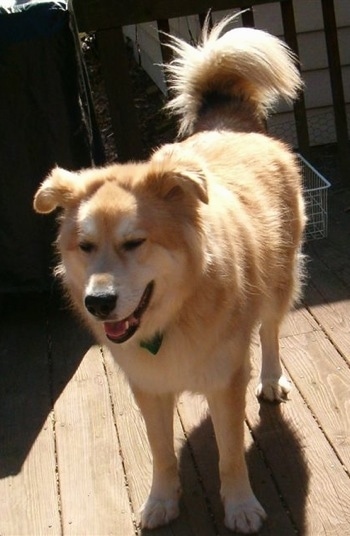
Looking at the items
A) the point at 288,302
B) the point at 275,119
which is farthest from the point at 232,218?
the point at 275,119

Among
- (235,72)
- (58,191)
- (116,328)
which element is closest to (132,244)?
(116,328)

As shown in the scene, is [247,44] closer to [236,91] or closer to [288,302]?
[236,91]

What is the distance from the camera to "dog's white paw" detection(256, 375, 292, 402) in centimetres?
331

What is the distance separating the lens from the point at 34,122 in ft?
12.4

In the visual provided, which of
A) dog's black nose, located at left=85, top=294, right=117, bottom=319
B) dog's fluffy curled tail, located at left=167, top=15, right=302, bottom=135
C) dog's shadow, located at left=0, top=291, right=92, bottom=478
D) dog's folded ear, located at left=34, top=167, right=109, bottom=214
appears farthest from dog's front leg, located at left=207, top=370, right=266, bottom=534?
dog's fluffy curled tail, located at left=167, top=15, right=302, bottom=135

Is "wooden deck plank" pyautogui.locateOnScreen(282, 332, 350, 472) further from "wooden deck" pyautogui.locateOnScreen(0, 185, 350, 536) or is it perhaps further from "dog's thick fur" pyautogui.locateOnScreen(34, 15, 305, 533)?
"dog's thick fur" pyautogui.locateOnScreen(34, 15, 305, 533)

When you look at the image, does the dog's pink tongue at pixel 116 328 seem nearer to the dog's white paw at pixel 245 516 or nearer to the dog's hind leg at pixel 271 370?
the dog's white paw at pixel 245 516

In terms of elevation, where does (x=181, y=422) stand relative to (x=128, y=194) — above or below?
below

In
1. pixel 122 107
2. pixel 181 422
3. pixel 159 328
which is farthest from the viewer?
pixel 122 107

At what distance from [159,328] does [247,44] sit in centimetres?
154

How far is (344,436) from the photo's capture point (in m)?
3.02

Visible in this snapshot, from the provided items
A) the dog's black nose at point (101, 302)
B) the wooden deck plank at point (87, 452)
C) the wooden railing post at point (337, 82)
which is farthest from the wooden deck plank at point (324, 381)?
the wooden railing post at point (337, 82)

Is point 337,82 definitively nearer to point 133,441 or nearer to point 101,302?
point 133,441

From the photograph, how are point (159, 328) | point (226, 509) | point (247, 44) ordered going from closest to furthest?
point (159, 328) < point (226, 509) < point (247, 44)
